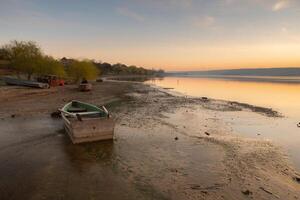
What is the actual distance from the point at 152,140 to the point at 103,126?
2895 millimetres

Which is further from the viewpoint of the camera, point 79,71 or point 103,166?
point 79,71

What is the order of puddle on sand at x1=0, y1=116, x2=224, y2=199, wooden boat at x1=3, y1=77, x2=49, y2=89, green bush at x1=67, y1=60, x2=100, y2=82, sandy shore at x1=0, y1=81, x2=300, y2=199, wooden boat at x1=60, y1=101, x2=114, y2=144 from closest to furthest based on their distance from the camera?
Result: puddle on sand at x1=0, y1=116, x2=224, y2=199 → sandy shore at x1=0, y1=81, x2=300, y2=199 → wooden boat at x1=60, y1=101, x2=114, y2=144 → wooden boat at x1=3, y1=77, x2=49, y2=89 → green bush at x1=67, y1=60, x2=100, y2=82

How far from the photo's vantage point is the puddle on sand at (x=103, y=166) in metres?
8.16

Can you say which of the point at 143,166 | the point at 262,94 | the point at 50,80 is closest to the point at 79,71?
the point at 50,80

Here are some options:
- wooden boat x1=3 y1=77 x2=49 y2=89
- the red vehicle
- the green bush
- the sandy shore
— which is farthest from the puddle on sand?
the green bush

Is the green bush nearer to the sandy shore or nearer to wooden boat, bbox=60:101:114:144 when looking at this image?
the sandy shore

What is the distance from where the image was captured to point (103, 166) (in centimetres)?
1043

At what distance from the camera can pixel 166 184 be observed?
8.87 meters

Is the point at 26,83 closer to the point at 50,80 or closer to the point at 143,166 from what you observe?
the point at 50,80

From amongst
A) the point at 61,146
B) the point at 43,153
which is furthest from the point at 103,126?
the point at 43,153

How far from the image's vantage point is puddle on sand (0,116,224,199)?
816cm

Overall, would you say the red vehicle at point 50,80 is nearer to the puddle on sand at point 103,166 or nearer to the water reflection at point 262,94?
the water reflection at point 262,94

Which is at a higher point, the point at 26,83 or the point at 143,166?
the point at 26,83

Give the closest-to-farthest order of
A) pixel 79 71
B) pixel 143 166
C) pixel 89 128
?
pixel 143 166 < pixel 89 128 < pixel 79 71
